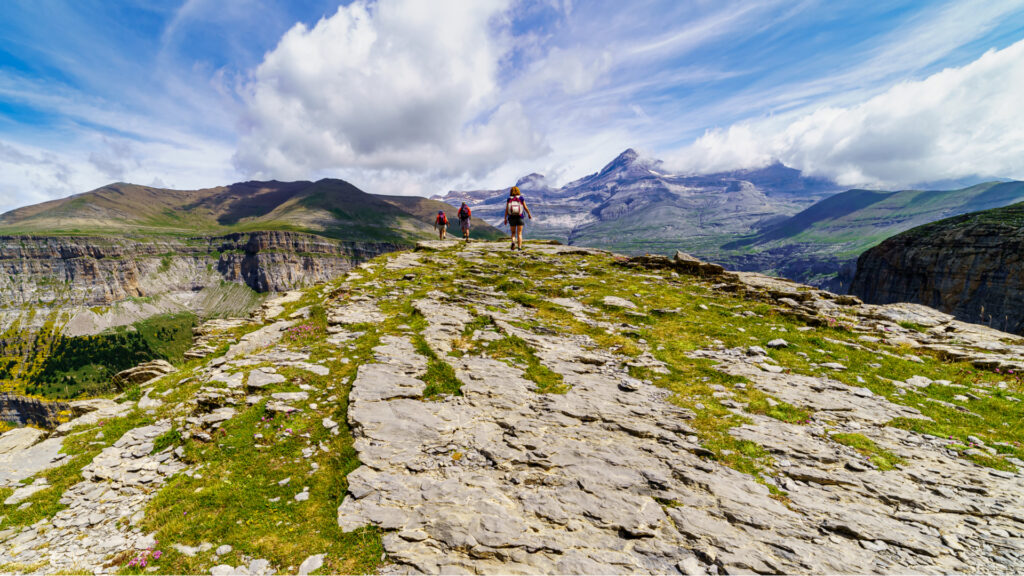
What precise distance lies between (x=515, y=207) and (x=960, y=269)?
312 ft

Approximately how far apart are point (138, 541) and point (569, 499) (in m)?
9.79

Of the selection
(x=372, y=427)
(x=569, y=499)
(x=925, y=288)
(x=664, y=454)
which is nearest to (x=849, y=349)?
(x=664, y=454)

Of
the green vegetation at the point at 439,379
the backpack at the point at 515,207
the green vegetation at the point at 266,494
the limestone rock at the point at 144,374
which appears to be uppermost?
the backpack at the point at 515,207

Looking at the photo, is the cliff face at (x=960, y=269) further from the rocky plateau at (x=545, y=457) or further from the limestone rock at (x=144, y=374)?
the limestone rock at (x=144, y=374)

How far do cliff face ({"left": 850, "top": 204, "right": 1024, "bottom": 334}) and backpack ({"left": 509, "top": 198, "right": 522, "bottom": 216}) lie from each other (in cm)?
7493

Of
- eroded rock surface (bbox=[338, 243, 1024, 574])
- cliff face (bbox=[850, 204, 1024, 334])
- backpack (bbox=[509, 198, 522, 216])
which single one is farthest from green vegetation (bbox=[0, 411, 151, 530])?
A: cliff face (bbox=[850, 204, 1024, 334])

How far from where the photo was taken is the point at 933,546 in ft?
22.6

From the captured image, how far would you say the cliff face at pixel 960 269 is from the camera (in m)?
61.2

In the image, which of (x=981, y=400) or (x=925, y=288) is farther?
(x=925, y=288)

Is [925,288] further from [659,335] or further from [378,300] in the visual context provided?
[378,300]

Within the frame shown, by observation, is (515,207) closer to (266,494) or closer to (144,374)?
(144,374)

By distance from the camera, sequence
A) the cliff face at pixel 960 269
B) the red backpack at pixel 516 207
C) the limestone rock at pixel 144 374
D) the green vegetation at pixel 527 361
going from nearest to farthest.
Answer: the green vegetation at pixel 527 361 → the limestone rock at pixel 144 374 → the red backpack at pixel 516 207 → the cliff face at pixel 960 269

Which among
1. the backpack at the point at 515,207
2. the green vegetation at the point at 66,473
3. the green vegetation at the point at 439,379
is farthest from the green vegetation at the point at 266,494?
the backpack at the point at 515,207

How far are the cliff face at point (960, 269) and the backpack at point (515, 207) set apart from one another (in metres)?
74.9
